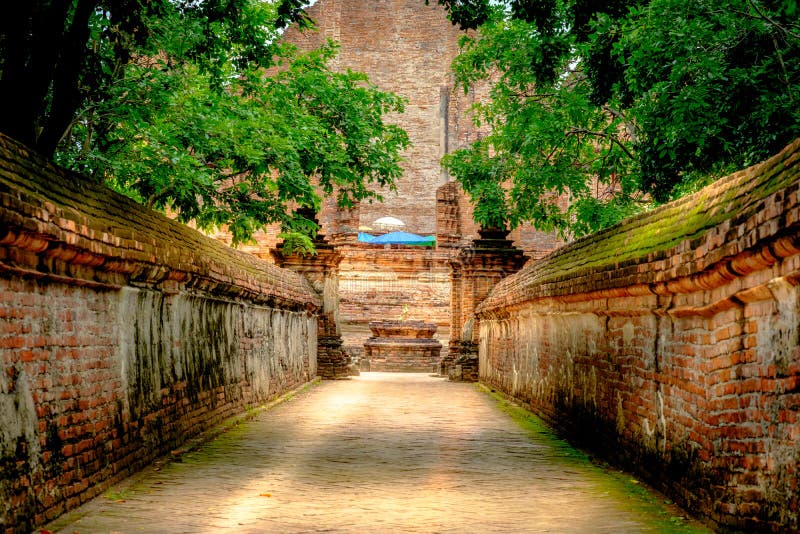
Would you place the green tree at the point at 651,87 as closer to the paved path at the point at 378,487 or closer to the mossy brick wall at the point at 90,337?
the paved path at the point at 378,487

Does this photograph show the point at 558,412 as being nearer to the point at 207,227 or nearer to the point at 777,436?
the point at 777,436

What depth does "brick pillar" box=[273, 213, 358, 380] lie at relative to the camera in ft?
67.8

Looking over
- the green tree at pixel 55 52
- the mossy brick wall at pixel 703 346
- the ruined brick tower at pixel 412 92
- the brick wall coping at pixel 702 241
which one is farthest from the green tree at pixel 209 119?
the ruined brick tower at pixel 412 92

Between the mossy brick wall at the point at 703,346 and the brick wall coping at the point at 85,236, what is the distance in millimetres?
3578

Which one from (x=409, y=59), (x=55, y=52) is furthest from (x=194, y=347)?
(x=409, y=59)

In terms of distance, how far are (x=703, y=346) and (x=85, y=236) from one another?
3.75 metres

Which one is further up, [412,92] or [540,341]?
[412,92]

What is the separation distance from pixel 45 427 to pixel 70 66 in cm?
462

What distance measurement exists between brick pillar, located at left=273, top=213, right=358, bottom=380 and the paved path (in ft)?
32.6

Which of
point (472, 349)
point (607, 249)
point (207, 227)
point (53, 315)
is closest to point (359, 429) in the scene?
point (607, 249)

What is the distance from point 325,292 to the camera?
20750 mm

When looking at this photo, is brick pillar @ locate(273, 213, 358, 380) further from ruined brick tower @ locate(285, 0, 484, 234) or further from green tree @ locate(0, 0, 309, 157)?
ruined brick tower @ locate(285, 0, 484, 234)

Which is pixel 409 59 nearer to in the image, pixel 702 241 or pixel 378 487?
pixel 378 487

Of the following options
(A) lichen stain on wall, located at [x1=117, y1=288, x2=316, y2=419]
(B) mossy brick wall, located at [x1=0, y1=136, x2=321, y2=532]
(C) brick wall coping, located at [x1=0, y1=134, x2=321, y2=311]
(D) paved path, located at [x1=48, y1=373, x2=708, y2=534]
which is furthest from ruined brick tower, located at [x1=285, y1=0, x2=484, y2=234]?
(C) brick wall coping, located at [x1=0, y1=134, x2=321, y2=311]
